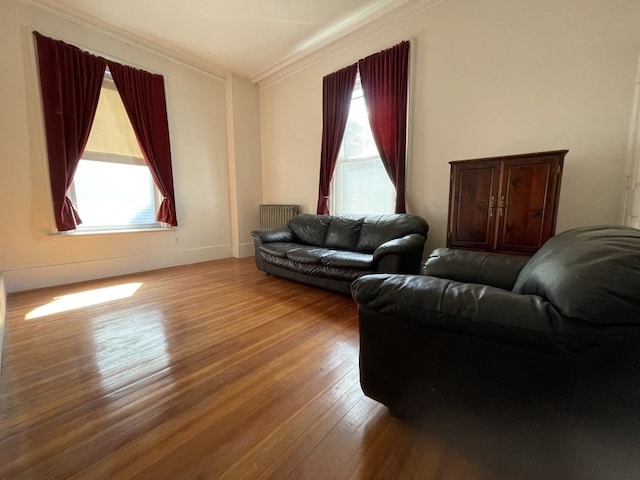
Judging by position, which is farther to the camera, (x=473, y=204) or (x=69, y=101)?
(x=69, y=101)

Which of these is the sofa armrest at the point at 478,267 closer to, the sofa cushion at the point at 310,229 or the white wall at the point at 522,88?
the white wall at the point at 522,88

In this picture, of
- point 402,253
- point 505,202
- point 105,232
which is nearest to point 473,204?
point 505,202

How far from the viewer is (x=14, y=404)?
51.1 inches

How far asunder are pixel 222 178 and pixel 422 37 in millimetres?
3681

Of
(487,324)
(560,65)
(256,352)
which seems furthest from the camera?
(560,65)

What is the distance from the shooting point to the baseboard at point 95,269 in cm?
301

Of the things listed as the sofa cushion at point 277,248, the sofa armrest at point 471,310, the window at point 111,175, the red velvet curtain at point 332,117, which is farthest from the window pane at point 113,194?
the sofa armrest at point 471,310

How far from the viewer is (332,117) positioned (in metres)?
3.87

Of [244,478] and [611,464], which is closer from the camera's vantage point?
[611,464]

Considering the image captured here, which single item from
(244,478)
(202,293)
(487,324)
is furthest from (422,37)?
(244,478)

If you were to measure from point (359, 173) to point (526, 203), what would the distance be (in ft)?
6.99

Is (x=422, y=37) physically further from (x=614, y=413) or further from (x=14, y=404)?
(x=14, y=404)

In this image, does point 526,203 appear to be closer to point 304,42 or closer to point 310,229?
point 310,229

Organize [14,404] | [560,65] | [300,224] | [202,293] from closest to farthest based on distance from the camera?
1. [14,404]
2. [560,65]
3. [202,293]
4. [300,224]
